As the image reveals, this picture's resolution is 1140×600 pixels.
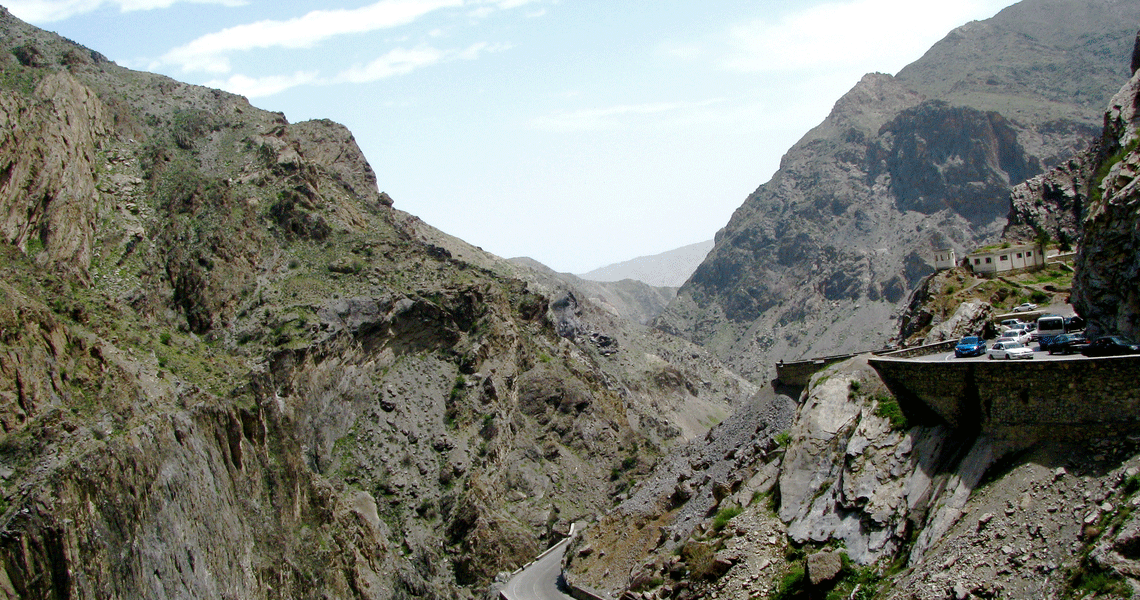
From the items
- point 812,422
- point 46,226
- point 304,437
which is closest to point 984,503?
point 812,422

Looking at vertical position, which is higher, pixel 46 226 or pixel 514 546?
pixel 46 226

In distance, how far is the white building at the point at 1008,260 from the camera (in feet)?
168

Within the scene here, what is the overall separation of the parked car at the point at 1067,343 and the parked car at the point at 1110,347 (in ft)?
3.16

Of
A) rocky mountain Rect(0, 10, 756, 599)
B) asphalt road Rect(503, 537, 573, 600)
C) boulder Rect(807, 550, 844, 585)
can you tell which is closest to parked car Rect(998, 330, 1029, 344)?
boulder Rect(807, 550, 844, 585)

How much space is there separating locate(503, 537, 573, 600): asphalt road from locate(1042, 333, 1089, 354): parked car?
2479 cm

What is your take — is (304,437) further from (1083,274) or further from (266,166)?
(1083,274)

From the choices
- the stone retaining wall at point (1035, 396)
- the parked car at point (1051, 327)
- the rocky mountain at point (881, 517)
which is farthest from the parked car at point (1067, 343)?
the rocky mountain at point (881, 517)

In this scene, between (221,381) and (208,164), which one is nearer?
(221,381)

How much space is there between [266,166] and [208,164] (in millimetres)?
5012

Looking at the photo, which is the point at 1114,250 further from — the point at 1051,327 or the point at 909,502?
the point at 909,502

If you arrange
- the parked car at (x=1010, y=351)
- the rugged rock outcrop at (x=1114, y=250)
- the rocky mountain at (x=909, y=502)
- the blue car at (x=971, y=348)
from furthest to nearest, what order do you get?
1. the blue car at (x=971, y=348)
2. the rugged rock outcrop at (x=1114, y=250)
3. the parked car at (x=1010, y=351)
4. the rocky mountain at (x=909, y=502)

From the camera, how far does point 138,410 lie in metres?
54.2

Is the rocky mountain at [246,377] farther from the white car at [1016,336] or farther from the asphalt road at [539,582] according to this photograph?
the white car at [1016,336]

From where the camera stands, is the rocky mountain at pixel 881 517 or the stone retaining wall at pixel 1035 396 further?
the stone retaining wall at pixel 1035 396
